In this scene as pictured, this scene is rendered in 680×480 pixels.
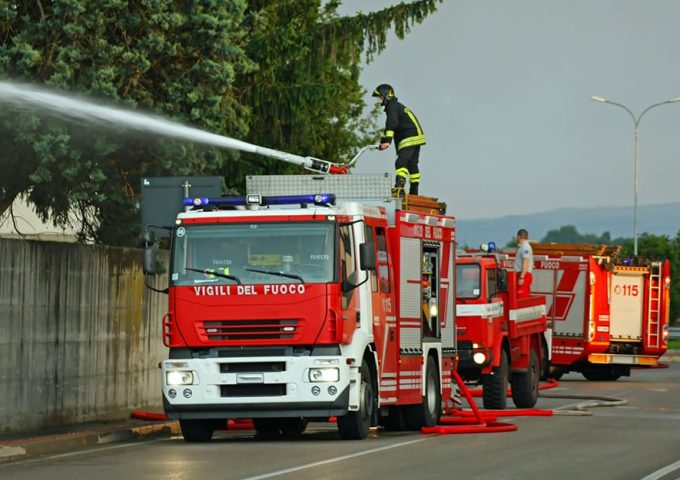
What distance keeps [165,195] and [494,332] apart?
6.67m

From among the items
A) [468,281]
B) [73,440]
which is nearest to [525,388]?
[468,281]

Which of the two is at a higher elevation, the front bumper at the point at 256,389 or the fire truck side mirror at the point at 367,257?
the fire truck side mirror at the point at 367,257

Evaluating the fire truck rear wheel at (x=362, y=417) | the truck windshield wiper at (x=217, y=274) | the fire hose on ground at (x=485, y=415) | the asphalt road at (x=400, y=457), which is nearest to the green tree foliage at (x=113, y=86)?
the asphalt road at (x=400, y=457)

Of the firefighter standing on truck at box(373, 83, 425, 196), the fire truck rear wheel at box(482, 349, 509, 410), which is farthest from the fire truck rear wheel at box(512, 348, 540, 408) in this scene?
the firefighter standing on truck at box(373, 83, 425, 196)

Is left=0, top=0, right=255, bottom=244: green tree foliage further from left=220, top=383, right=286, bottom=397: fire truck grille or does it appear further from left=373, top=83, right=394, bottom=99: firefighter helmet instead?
left=220, top=383, right=286, bottom=397: fire truck grille

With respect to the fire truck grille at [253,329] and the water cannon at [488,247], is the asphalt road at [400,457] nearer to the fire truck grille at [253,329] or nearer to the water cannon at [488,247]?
the fire truck grille at [253,329]

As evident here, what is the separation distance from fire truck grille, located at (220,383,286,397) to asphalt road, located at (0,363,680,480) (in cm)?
59

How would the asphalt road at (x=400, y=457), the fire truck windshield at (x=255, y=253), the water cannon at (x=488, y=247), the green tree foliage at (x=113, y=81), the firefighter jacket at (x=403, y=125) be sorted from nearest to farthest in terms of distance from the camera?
the asphalt road at (x=400, y=457)
the fire truck windshield at (x=255, y=253)
the firefighter jacket at (x=403, y=125)
the green tree foliage at (x=113, y=81)
the water cannon at (x=488, y=247)

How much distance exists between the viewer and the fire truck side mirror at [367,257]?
17484 mm

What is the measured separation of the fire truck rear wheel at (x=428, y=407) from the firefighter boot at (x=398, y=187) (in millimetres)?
2193

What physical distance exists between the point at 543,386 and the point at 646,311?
5224 millimetres

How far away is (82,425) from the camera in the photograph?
784 inches

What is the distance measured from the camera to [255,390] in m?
17.5

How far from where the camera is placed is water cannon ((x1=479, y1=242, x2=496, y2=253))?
2705 centimetres
